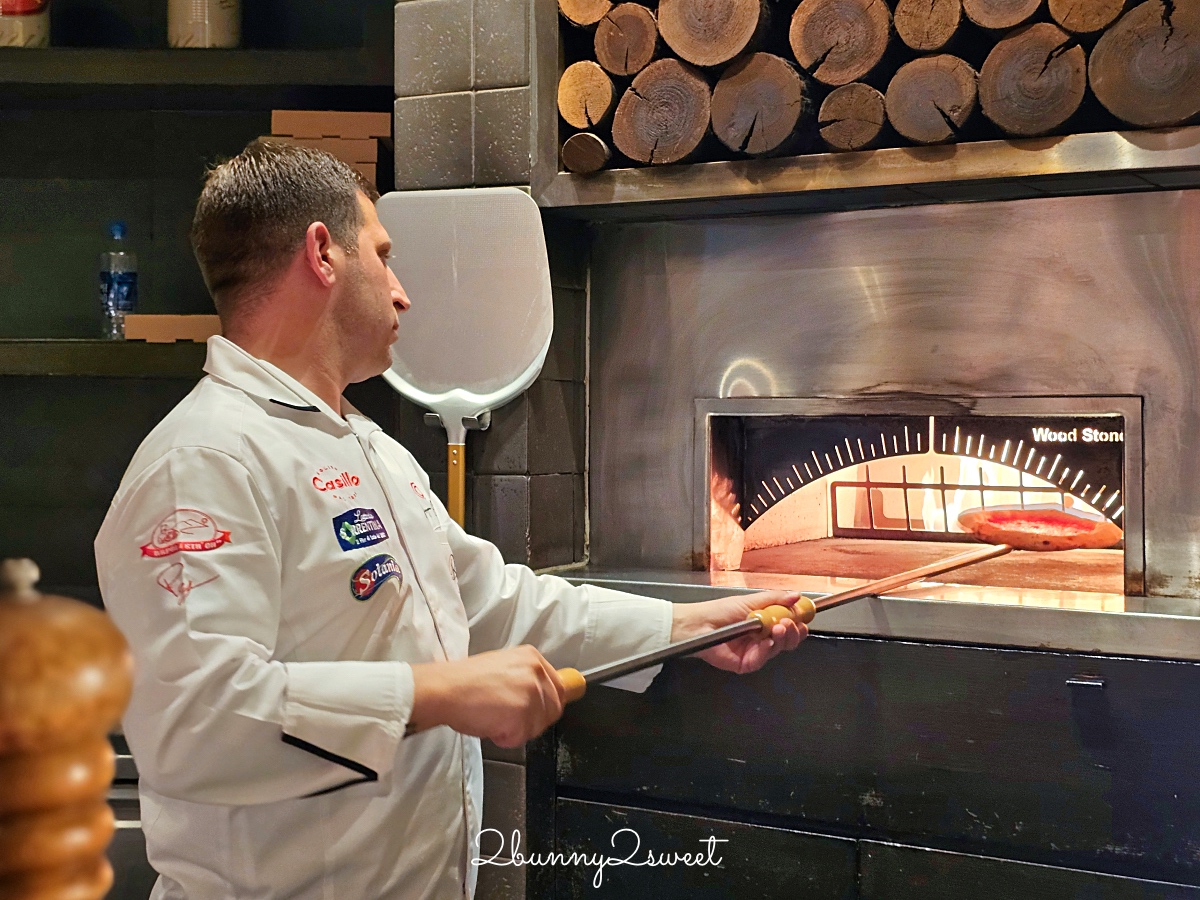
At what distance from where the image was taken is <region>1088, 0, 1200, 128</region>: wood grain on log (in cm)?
177

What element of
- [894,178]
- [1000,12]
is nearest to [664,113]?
[894,178]

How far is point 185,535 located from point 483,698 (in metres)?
0.33

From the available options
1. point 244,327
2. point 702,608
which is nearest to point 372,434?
point 244,327

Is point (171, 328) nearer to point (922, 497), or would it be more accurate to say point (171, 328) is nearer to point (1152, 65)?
point (922, 497)

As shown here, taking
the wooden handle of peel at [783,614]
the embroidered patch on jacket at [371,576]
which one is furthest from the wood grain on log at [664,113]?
the embroidered patch on jacket at [371,576]

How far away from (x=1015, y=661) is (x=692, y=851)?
0.66 metres

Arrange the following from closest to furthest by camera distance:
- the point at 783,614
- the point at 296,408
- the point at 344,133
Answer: the point at 296,408 < the point at 783,614 < the point at 344,133

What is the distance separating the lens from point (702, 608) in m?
1.68

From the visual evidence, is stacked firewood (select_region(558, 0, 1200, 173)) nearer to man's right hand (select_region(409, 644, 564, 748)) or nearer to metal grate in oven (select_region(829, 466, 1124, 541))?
metal grate in oven (select_region(829, 466, 1124, 541))

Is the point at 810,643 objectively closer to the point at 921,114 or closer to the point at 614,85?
the point at 921,114

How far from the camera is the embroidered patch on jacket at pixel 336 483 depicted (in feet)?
4.19

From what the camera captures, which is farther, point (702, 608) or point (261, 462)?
point (702, 608)

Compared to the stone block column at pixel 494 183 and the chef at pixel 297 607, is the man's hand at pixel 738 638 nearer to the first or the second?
the chef at pixel 297 607

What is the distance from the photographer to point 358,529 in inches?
50.6
